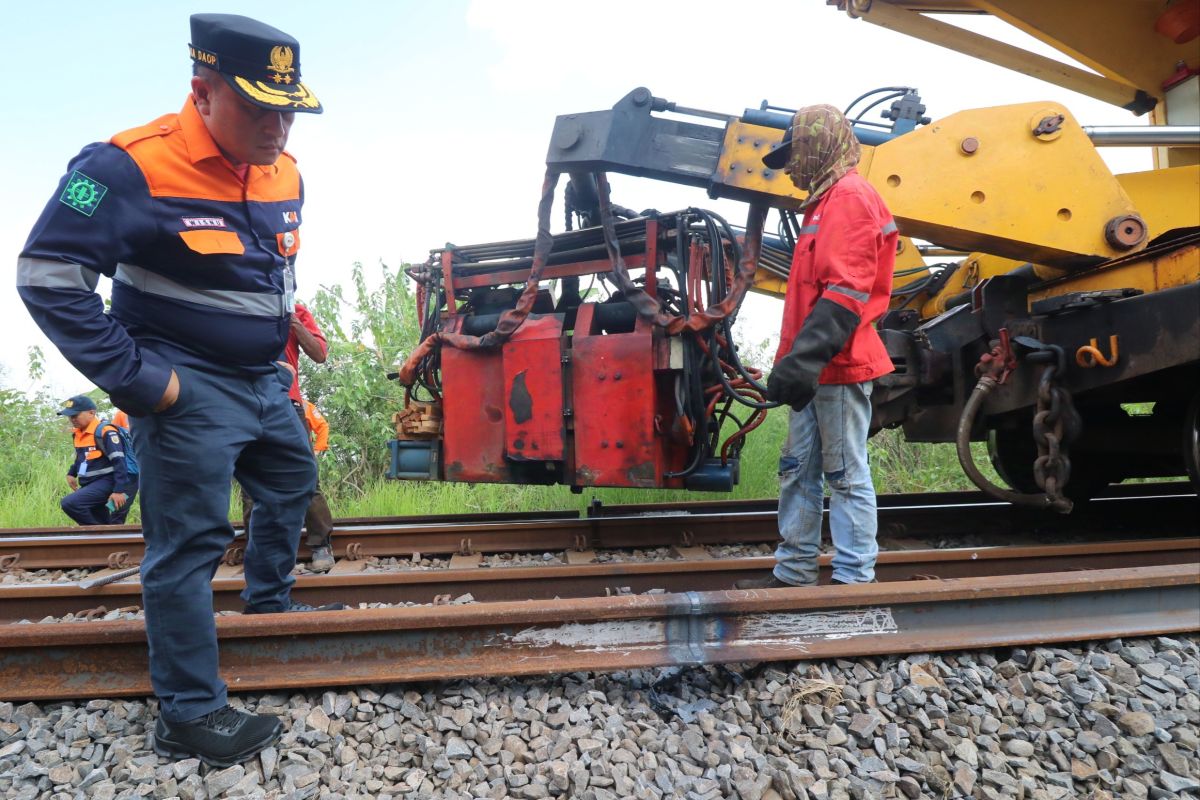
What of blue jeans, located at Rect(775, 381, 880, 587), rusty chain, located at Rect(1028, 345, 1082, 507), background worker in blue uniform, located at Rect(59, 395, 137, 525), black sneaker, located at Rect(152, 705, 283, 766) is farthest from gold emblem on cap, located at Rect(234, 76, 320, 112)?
background worker in blue uniform, located at Rect(59, 395, 137, 525)

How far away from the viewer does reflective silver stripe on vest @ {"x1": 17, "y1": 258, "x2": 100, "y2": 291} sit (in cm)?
173

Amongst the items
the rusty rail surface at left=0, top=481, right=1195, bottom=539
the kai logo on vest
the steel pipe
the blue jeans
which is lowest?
the rusty rail surface at left=0, top=481, right=1195, bottom=539

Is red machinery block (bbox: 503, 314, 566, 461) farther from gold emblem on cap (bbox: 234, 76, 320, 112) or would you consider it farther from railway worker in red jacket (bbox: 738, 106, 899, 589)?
gold emblem on cap (bbox: 234, 76, 320, 112)

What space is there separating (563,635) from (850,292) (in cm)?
159

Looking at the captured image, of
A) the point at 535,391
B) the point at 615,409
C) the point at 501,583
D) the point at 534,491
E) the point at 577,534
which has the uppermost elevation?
the point at 535,391

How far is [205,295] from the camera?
6.76 ft

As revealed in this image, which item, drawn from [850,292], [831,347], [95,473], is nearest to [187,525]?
[831,347]

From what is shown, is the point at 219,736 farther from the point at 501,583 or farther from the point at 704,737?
the point at 501,583

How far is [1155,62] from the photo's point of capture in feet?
14.4

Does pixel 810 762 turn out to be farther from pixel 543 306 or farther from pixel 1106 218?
pixel 1106 218

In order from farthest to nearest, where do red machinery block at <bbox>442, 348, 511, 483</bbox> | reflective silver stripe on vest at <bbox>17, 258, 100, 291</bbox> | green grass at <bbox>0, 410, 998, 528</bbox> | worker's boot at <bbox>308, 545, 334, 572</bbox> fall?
green grass at <bbox>0, 410, 998, 528</bbox> → worker's boot at <bbox>308, 545, 334, 572</bbox> → red machinery block at <bbox>442, 348, 511, 483</bbox> → reflective silver stripe on vest at <bbox>17, 258, 100, 291</bbox>

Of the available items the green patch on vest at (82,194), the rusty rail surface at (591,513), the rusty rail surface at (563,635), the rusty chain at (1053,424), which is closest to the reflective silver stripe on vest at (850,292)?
the rusty rail surface at (563,635)

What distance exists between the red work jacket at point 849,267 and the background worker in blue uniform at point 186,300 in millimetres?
1820

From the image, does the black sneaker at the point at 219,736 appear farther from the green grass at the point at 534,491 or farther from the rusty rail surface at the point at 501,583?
the green grass at the point at 534,491
